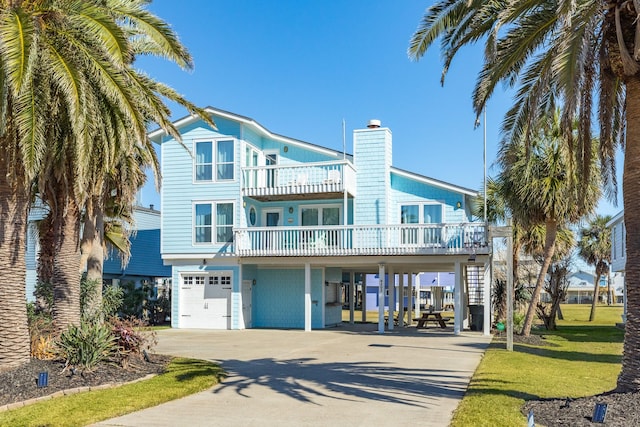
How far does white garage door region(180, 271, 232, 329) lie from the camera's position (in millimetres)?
27516

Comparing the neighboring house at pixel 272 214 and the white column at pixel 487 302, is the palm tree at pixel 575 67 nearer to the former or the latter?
the white column at pixel 487 302

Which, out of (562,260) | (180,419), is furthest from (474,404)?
(562,260)

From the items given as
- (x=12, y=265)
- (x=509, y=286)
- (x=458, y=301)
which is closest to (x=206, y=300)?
(x=458, y=301)

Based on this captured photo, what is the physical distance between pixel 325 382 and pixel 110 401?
13.0 ft

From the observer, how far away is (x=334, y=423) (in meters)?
8.81

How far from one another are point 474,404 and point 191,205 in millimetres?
19889

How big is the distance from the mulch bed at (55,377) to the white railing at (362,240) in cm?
1285

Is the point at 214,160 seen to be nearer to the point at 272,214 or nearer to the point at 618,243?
the point at 272,214

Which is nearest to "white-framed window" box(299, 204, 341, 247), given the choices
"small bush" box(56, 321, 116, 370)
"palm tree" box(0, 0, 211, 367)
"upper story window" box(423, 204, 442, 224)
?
"upper story window" box(423, 204, 442, 224)

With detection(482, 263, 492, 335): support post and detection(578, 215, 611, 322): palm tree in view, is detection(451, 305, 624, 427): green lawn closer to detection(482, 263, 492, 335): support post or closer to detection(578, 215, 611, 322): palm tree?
detection(482, 263, 492, 335): support post

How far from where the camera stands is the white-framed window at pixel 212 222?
27391mm

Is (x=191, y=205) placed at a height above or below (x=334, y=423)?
above

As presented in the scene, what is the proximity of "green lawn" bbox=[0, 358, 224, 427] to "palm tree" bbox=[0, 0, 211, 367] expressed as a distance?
86.7 inches

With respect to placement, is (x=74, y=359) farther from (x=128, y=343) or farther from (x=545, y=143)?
(x=545, y=143)
